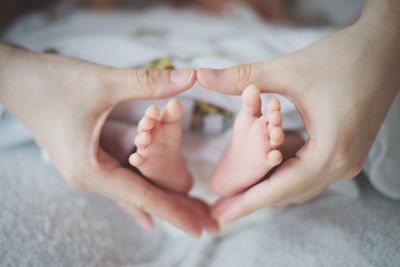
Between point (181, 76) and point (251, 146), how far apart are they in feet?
0.47

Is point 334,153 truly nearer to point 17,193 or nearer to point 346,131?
point 346,131

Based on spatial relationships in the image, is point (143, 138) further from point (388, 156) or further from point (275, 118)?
point (388, 156)

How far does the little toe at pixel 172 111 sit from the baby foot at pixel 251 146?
0.30 feet

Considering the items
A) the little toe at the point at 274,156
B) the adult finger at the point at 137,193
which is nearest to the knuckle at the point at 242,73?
the little toe at the point at 274,156

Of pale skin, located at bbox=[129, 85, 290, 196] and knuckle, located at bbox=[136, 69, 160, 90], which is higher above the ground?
knuckle, located at bbox=[136, 69, 160, 90]

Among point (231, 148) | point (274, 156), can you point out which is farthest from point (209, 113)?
point (274, 156)

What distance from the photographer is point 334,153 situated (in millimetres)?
514

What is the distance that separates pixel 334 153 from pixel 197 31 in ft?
2.43

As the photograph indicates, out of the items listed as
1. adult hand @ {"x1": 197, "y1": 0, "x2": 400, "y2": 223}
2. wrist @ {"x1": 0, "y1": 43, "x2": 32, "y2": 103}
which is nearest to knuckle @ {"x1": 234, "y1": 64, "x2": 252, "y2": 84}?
adult hand @ {"x1": 197, "y1": 0, "x2": 400, "y2": 223}

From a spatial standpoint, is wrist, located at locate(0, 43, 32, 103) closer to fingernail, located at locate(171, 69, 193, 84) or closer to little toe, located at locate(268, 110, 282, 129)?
fingernail, located at locate(171, 69, 193, 84)

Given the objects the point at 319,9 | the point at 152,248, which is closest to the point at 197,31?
the point at 319,9

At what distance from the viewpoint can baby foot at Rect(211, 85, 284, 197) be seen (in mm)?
493

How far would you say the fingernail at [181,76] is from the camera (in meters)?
0.53

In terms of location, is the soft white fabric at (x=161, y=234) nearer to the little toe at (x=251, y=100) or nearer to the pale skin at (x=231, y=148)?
the pale skin at (x=231, y=148)
